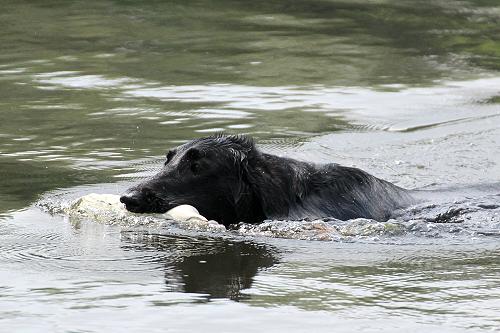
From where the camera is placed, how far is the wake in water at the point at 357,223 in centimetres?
777

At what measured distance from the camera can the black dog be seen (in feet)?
26.6

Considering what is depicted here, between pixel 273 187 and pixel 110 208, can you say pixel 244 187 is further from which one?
pixel 110 208

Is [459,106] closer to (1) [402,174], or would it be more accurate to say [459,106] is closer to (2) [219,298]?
(1) [402,174]

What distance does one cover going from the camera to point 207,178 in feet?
26.8

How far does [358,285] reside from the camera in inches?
251

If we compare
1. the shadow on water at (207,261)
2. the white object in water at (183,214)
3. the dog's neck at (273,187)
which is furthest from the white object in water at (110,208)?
the dog's neck at (273,187)

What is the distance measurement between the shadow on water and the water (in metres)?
0.02

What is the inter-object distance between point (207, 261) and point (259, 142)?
4.16 m

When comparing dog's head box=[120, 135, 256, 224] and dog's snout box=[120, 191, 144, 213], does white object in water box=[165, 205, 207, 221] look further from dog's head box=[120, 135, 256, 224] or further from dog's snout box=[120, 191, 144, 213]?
dog's snout box=[120, 191, 144, 213]

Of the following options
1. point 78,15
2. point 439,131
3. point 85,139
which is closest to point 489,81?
point 439,131

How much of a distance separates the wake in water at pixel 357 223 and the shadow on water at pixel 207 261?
9.5 inches

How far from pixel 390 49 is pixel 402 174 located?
5894 mm

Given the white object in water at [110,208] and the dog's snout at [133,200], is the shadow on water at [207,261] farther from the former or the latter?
the white object in water at [110,208]

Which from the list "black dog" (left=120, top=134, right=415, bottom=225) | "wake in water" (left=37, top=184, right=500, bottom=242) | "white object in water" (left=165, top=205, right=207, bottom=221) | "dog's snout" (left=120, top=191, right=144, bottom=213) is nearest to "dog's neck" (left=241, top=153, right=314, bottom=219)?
"black dog" (left=120, top=134, right=415, bottom=225)
